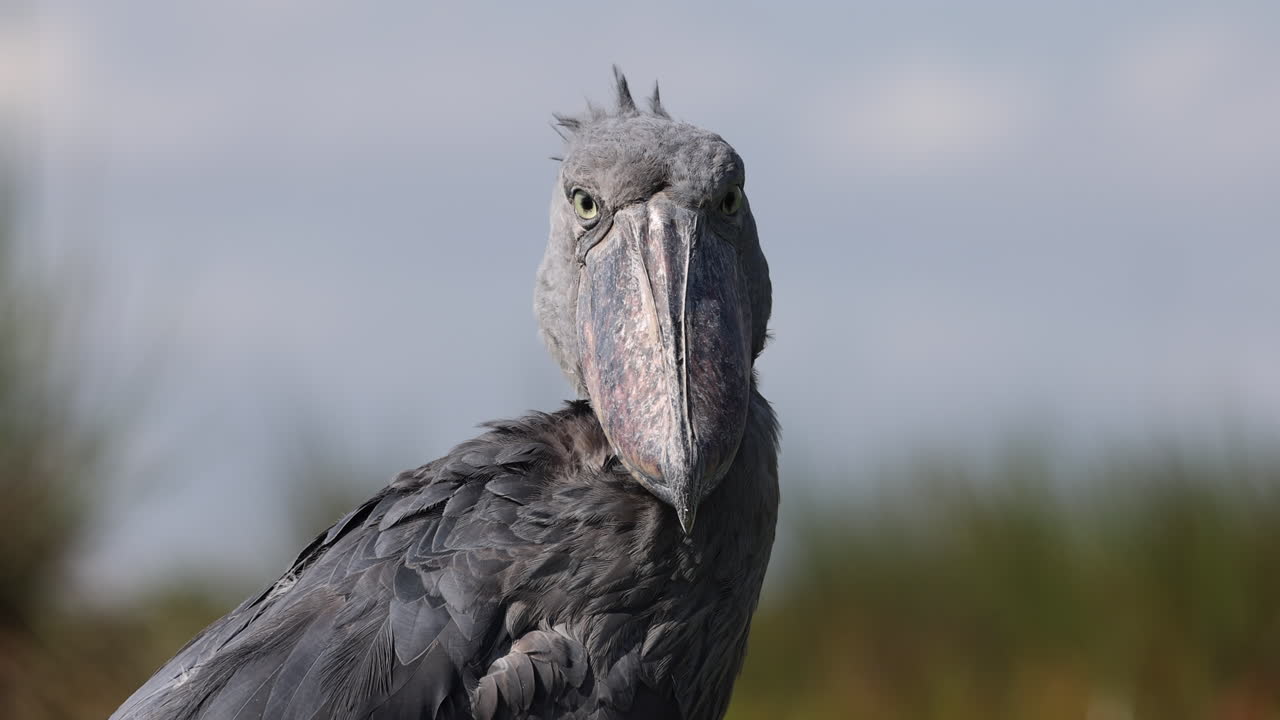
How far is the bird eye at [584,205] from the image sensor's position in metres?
3.59

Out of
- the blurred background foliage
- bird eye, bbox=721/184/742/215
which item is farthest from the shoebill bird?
the blurred background foliage

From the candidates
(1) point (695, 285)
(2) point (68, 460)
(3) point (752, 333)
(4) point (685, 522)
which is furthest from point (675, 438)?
(2) point (68, 460)

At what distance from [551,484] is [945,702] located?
4.73 m

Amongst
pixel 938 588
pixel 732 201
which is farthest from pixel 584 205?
pixel 938 588

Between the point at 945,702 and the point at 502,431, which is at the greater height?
the point at 502,431

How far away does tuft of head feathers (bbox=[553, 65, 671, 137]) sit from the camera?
3998 millimetres

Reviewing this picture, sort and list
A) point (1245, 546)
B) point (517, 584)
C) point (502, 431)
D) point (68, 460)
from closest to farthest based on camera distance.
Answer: point (517, 584) → point (502, 431) → point (1245, 546) → point (68, 460)

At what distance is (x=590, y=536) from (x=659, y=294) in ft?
2.14

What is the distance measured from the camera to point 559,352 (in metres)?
3.87

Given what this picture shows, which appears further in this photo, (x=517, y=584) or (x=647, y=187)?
(x=647, y=187)

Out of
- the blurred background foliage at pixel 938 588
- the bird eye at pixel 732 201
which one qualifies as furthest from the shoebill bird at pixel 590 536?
the blurred background foliage at pixel 938 588

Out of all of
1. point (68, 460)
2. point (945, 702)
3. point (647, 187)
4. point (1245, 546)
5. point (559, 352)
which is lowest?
point (945, 702)

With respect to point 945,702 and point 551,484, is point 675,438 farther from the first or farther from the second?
point 945,702

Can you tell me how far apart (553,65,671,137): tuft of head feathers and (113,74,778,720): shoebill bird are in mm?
244
